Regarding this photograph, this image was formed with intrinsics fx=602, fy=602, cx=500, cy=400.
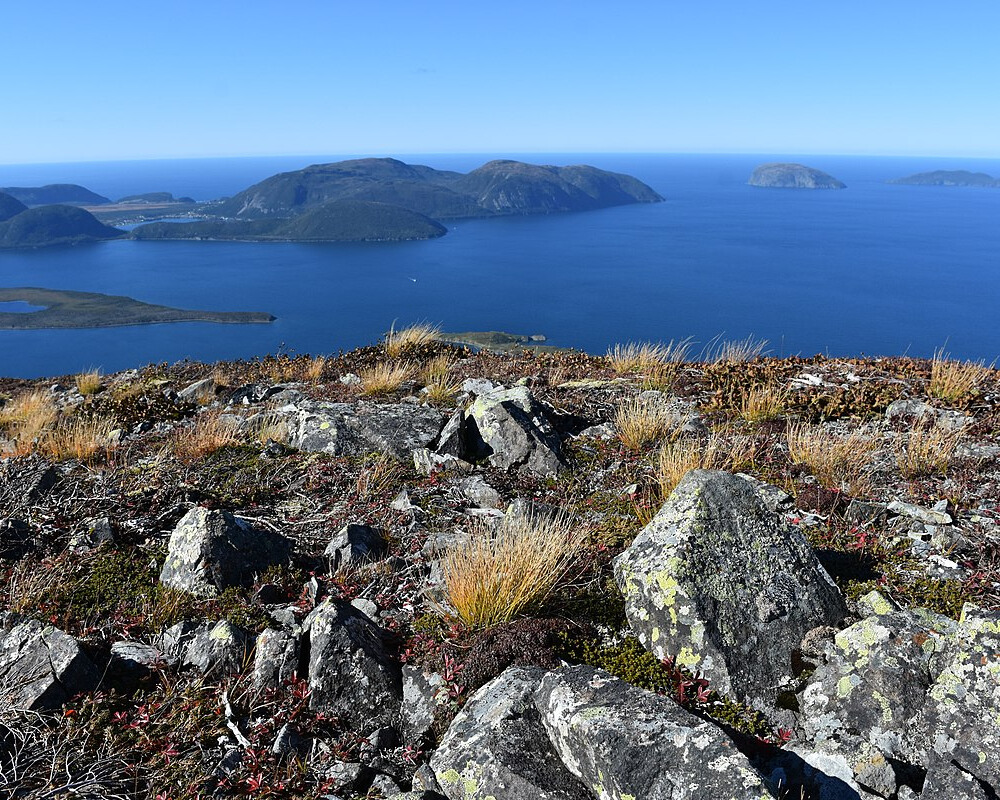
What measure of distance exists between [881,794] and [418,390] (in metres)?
10.2

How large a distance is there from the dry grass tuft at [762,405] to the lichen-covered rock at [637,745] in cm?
703

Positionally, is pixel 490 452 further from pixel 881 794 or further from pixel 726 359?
pixel 726 359

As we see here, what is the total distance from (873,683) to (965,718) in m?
0.46

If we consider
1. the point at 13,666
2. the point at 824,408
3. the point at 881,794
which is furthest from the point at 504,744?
the point at 824,408

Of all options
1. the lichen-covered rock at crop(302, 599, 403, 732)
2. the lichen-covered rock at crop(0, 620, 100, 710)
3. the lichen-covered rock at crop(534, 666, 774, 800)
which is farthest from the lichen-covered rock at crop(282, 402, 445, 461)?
the lichen-covered rock at crop(534, 666, 774, 800)

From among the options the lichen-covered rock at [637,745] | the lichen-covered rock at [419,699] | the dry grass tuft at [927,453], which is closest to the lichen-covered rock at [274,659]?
the lichen-covered rock at [419,699]

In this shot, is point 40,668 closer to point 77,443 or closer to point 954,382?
point 77,443

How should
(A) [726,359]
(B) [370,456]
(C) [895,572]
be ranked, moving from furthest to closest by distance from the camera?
(A) [726,359] < (B) [370,456] < (C) [895,572]

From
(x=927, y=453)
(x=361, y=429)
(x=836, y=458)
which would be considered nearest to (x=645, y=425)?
(x=836, y=458)

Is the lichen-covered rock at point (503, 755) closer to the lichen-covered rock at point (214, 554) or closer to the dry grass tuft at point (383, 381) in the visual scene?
the lichen-covered rock at point (214, 554)

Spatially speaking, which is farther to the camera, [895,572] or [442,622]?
[895,572]

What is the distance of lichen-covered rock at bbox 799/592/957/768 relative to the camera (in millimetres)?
3625

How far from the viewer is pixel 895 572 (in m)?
5.17

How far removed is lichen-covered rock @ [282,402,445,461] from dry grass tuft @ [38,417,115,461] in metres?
2.68
